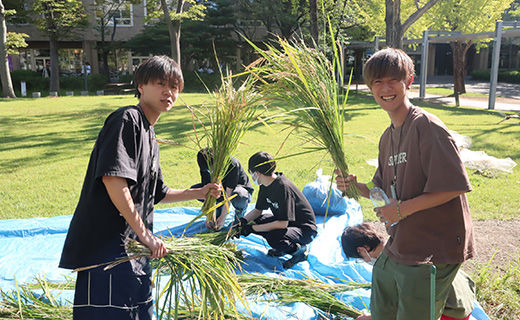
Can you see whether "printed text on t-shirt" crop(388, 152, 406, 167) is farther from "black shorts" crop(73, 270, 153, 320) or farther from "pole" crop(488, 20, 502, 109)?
"pole" crop(488, 20, 502, 109)

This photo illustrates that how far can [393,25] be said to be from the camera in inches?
464

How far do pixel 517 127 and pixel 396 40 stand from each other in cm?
398

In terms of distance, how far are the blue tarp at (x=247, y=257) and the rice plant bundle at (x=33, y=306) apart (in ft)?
0.27

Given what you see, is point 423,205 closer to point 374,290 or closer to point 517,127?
point 374,290

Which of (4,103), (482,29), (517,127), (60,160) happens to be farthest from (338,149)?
(482,29)

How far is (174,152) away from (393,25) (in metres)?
7.37

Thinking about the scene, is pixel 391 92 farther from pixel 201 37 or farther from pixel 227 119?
pixel 201 37

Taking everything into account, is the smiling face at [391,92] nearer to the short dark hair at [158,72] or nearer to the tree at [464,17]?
the short dark hair at [158,72]

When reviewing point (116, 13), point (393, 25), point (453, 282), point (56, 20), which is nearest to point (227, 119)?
point (453, 282)

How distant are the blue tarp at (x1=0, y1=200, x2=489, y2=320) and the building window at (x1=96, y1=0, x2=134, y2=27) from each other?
23.1 meters

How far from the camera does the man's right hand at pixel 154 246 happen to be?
70.3 inches

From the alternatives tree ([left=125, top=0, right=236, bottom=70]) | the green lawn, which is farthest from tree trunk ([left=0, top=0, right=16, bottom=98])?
tree ([left=125, top=0, right=236, bottom=70])

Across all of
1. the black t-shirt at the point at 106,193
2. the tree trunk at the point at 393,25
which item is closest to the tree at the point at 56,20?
the tree trunk at the point at 393,25

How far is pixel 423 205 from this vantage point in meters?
1.62
